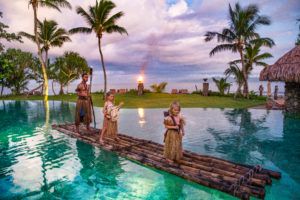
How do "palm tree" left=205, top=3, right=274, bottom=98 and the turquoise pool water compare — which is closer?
the turquoise pool water

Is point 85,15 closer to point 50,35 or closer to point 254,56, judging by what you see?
point 50,35

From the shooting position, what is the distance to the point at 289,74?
12.9 meters

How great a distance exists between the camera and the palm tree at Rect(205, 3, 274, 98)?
84.7 feet

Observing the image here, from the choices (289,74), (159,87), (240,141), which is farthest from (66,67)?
(240,141)

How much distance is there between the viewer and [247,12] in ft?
84.4

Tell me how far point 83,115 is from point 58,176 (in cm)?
416

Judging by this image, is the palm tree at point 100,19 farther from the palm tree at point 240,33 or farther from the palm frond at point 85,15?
the palm tree at point 240,33

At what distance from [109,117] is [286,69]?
10.4 metres

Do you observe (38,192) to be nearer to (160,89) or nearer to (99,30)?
(99,30)

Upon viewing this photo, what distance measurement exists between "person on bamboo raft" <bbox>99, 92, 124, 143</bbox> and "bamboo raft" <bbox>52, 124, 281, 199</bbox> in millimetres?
675

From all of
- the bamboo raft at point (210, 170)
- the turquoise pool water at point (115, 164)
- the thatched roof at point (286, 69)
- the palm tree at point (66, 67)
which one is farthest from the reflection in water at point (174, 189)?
the palm tree at point (66, 67)

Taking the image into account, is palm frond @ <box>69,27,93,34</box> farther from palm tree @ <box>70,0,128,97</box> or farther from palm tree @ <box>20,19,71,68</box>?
palm tree @ <box>20,19,71,68</box>

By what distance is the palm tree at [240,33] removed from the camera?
25828 millimetres

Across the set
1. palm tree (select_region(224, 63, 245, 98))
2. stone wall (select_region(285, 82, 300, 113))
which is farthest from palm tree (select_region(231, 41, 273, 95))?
stone wall (select_region(285, 82, 300, 113))
